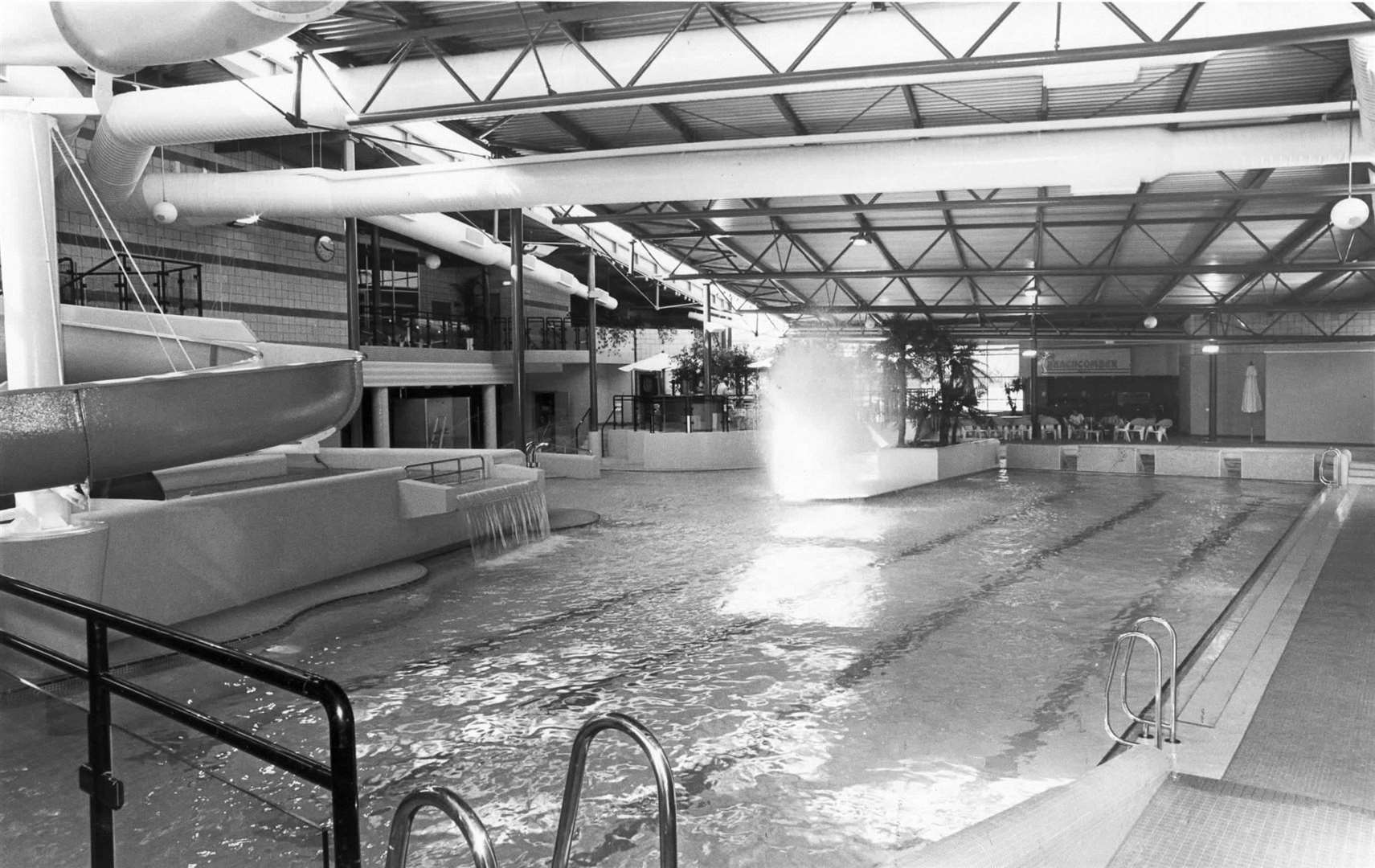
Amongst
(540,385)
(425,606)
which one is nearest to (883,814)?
(425,606)

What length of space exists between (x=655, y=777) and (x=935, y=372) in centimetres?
1780

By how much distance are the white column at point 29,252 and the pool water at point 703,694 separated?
224 cm

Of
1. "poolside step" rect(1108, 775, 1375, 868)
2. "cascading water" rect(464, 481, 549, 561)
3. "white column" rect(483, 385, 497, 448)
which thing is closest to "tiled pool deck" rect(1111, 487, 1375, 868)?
"poolside step" rect(1108, 775, 1375, 868)

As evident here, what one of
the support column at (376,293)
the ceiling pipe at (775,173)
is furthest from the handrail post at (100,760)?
the support column at (376,293)

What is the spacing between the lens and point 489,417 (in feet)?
75.5

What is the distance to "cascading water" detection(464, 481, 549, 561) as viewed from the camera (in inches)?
440

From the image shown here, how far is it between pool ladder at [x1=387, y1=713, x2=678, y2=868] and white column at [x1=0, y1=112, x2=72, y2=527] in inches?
209

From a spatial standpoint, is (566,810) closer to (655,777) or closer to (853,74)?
(655,777)

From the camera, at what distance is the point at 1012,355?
101 ft

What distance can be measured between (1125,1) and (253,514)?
8249 millimetres

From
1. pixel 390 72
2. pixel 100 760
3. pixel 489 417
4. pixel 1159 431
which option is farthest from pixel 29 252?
pixel 1159 431

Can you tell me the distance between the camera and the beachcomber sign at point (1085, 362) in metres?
27.1

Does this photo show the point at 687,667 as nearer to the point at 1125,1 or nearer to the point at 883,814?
the point at 883,814

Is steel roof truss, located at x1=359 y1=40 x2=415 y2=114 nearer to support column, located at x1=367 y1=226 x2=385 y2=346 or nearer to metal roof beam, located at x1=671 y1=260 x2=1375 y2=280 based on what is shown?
support column, located at x1=367 y1=226 x2=385 y2=346
